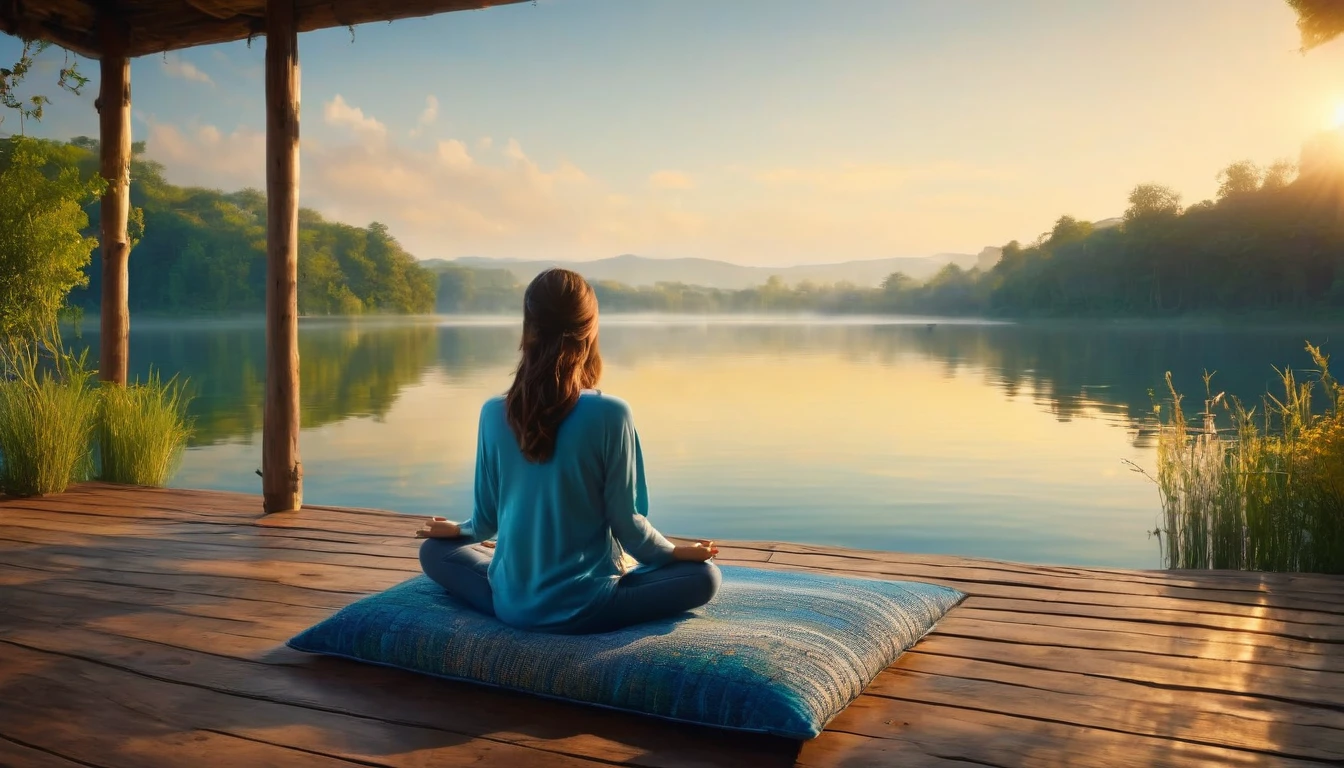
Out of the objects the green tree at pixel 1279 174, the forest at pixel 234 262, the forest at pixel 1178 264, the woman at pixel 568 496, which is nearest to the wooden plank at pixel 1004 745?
the woman at pixel 568 496

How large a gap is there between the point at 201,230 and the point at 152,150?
4.85 m

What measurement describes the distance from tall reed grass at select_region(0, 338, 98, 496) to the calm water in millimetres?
2766

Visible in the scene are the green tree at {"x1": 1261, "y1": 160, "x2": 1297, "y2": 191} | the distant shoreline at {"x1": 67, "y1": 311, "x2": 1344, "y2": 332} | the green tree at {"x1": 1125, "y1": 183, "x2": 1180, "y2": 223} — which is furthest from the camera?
the green tree at {"x1": 1125, "y1": 183, "x2": 1180, "y2": 223}

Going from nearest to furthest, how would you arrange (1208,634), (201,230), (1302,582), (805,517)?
(1208,634), (1302,582), (805,517), (201,230)

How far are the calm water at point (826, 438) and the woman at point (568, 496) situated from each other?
430 centimetres

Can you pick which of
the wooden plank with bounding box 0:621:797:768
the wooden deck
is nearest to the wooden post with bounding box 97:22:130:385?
the wooden deck

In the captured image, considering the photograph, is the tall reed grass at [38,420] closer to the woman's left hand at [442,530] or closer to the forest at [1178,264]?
the woman's left hand at [442,530]

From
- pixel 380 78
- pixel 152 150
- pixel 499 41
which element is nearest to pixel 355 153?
pixel 380 78

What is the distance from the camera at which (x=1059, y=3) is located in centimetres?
2153

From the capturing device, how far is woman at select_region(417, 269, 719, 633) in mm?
2209

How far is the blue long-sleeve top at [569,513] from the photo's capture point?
7.27 ft

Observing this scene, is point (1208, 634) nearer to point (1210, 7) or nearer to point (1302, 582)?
point (1302, 582)

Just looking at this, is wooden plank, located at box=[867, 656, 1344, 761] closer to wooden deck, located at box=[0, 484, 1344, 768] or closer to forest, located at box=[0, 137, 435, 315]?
wooden deck, located at box=[0, 484, 1344, 768]

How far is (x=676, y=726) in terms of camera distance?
6.90 ft
